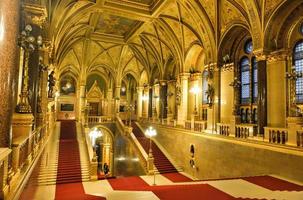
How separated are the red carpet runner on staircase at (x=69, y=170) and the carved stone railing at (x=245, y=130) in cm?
709

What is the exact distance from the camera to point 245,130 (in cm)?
1034

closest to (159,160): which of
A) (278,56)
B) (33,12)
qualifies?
(278,56)

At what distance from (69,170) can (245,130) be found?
348 inches

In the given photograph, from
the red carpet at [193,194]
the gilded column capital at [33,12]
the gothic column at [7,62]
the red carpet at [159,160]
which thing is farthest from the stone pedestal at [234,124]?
the gothic column at [7,62]

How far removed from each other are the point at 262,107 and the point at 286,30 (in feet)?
11.4

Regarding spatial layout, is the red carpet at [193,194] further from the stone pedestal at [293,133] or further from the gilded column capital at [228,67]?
the gilded column capital at [228,67]

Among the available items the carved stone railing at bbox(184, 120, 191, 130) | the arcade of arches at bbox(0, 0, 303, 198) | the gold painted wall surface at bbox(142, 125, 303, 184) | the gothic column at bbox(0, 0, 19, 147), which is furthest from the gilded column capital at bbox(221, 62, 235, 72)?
the gothic column at bbox(0, 0, 19, 147)

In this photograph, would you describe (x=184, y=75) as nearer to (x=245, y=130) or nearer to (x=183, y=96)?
(x=183, y=96)

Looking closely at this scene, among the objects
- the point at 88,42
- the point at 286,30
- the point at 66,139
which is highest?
the point at 88,42

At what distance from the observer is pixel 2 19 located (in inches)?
129

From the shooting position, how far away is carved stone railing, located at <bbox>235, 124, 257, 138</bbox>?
9985mm

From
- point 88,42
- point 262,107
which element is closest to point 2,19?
point 262,107

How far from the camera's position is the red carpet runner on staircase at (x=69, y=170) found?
9.22 metres

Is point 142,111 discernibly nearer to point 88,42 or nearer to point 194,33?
point 88,42
